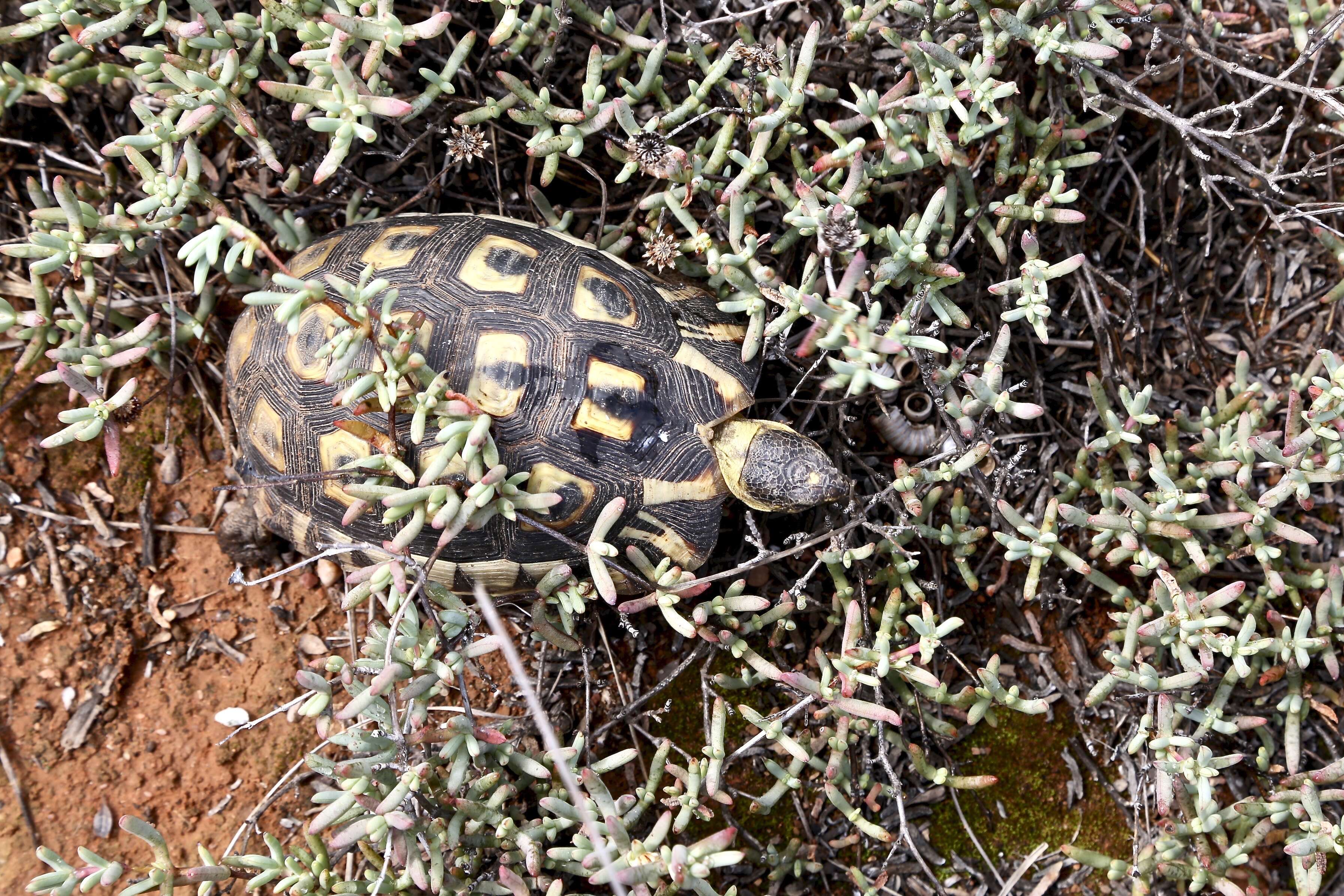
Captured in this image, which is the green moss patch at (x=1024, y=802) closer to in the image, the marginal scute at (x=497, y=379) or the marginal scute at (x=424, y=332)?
the marginal scute at (x=497, y=379)

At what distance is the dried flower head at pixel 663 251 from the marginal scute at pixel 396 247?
0.63 metres

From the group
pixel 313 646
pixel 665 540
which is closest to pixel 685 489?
pixel 665 540

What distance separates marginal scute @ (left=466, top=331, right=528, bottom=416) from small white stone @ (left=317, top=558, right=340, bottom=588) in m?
1.04

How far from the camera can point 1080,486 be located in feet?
9.78

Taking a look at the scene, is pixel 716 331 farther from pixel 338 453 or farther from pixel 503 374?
pixel 338 453

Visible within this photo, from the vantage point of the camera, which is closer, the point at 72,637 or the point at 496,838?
the point at 496,838

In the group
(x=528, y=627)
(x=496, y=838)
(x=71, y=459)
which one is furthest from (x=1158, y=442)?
(x=71, y=459)

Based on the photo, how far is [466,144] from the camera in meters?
2.76

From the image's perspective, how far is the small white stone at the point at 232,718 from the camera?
3119 mm

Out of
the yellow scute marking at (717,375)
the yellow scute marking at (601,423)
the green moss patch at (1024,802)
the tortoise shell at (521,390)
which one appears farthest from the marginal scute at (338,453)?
the green moss patch at (1024,802)

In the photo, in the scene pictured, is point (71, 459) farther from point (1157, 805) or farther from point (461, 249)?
point (1157, 805)

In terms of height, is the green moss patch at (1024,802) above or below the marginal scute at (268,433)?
below

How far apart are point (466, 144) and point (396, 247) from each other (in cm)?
38

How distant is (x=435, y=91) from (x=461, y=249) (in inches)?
17.1
